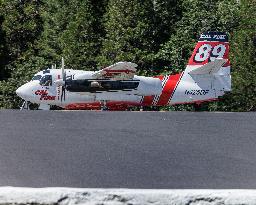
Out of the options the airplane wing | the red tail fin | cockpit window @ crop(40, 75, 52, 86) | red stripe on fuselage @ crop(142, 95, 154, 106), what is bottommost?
red stripe on fuselage @ crop(142, 95, 154, 106)

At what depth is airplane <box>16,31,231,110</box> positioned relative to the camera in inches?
1246

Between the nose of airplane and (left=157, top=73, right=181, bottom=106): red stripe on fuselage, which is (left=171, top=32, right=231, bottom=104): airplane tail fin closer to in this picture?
(left=157, top=73, right=181, bottom=106): red stripe on fuselage

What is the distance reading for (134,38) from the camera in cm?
4062

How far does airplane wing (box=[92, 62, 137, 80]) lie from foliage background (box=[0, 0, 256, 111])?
5673mm

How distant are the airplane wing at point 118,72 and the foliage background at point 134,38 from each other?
567 centimetres

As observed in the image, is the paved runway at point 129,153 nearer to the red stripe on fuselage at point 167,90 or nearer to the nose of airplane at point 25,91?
the nose of airplane at point 25,91

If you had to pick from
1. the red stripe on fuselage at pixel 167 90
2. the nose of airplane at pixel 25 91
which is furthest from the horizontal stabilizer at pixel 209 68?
the nose of airplane at pixel 25 91

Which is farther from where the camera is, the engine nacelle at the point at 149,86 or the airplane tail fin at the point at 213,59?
the airplane tail fin at the point at 213,59

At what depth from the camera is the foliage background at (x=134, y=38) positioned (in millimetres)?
37375

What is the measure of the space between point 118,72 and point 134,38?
861 cm

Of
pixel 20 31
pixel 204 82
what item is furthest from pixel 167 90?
pixel 20 31

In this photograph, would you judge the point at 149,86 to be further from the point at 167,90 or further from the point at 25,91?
the point at 25,91

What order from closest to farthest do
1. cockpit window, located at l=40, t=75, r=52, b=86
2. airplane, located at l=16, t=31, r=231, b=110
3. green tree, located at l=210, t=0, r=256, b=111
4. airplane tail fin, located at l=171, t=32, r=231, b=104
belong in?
cockpit window, located at l=40, t=75, r=52, b=86 → airplane, located at l=16, t=31, r=231, b=110 → airplane tail fin, located at l=171, t=32, r=231, b=104 → green tree, located at l=210, t=0, r=256, b=111

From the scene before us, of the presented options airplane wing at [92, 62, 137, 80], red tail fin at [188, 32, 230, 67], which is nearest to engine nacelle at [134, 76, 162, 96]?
airplane wing at [92, 62, 137, 80]
